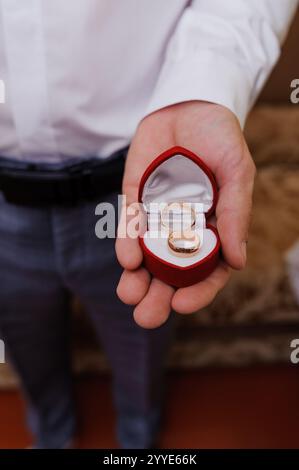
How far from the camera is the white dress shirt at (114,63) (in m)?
0.59

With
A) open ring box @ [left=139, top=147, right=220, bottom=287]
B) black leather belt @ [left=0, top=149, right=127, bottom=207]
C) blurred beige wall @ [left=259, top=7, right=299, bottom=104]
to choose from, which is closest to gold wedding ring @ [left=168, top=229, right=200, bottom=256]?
open ring box @ [left=139, top=147, right=220, bottom=287]

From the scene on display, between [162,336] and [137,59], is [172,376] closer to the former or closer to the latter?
[162,336]

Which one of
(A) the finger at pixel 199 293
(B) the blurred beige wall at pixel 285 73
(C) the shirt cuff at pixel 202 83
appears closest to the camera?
(A) the finger at pixel 199 293

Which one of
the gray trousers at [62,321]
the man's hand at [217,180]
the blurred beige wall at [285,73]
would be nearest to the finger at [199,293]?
the man's hand at [217,180]

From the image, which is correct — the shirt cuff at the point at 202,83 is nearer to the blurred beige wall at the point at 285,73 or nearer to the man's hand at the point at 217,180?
the man's hand at the point at 217,180

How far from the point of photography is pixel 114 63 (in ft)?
2.07

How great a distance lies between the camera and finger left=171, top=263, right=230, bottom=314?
0.53m

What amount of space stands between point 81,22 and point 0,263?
38cm

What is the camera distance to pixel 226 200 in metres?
0.56

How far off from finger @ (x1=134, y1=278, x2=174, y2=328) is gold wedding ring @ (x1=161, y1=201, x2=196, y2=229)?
0.34 ft

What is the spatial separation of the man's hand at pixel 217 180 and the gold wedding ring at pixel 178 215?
5 centimetres

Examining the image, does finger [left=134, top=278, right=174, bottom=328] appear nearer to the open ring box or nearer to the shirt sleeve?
the open ring box
